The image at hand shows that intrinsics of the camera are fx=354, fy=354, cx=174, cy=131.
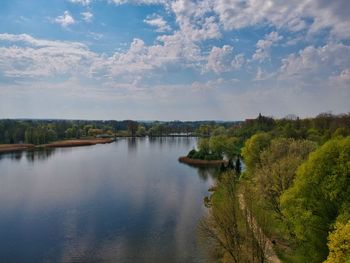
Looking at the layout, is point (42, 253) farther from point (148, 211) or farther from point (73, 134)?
point (73, 134)

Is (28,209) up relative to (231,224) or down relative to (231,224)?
down

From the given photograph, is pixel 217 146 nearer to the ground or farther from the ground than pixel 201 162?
farther from the ground

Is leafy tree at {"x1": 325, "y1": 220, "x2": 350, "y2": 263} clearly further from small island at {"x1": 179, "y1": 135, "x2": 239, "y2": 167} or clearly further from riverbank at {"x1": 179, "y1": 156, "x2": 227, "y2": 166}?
small island at {"x1": 179, "y1": 135, "x2": 239, "y2": 167}

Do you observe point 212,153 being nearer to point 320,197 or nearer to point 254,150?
point 254,150

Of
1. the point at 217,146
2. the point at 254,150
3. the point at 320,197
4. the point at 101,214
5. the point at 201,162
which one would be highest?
the point at 254,150

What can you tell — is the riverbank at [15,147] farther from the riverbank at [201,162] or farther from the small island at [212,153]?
the riverbank at [201,162]

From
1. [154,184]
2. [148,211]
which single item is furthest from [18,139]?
[148,211]

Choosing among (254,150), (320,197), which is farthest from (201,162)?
(320,197)

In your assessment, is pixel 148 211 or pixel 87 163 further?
pixel 87 163
